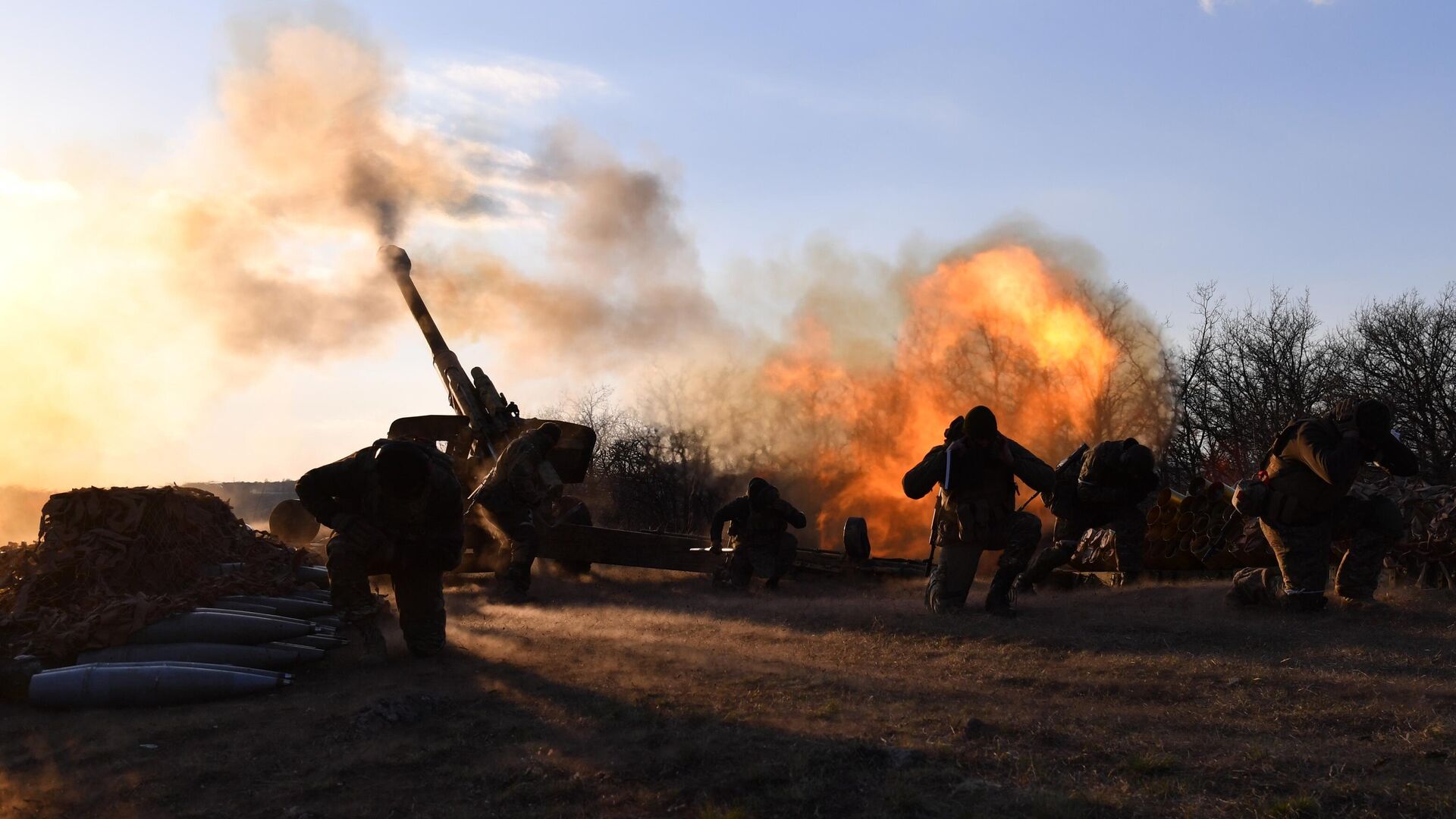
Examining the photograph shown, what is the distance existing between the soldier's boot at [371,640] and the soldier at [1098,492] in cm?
710

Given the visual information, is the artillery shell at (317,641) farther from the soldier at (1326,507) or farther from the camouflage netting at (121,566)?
the soldier at (1326,507)

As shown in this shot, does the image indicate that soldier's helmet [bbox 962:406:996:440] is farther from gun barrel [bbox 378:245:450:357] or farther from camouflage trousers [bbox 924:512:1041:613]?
gun barrel [bbox 378:245:450:357]

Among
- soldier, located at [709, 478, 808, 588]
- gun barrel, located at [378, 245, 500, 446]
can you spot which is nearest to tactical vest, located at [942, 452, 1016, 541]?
soldier, located at [709, 478, 808, 588]

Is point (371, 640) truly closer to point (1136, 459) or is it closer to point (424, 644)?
point (424, 644)

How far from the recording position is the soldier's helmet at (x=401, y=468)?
10078 millimetres

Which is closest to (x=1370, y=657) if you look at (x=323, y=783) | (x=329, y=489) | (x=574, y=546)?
(x=323, y=783)

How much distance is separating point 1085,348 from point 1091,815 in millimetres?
18920

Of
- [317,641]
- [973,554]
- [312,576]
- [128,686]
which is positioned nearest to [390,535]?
[317,641]

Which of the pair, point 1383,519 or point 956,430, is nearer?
point 1383,519

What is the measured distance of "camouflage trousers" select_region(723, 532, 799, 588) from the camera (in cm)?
1733

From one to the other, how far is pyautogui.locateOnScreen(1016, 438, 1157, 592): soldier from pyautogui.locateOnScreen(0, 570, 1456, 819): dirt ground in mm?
2932

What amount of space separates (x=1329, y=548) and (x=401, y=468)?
324 inches

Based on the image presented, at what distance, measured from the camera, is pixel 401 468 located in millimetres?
10125

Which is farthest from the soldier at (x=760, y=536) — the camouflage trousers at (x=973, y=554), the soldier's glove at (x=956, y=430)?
the camouflage trousers at (x=973, y=554)
